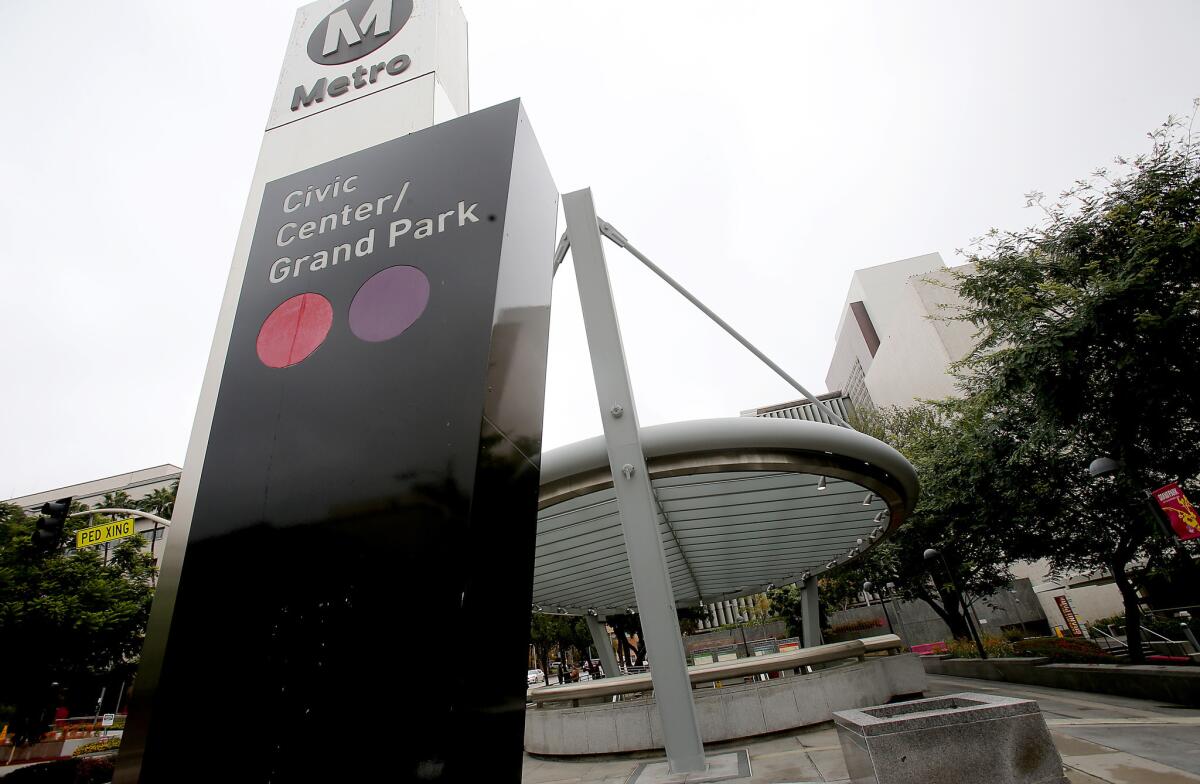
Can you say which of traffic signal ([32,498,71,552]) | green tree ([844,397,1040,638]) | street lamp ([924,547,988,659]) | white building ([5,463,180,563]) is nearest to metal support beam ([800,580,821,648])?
green tree ([844,397,1040,638])

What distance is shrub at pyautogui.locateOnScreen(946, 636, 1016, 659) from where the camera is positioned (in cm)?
1727

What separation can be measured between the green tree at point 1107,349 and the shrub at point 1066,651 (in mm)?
1452

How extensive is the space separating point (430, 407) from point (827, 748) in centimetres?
842

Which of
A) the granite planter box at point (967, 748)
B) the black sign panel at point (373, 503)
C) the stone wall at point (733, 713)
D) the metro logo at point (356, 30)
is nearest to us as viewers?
the black sign panel at point (373, 503)

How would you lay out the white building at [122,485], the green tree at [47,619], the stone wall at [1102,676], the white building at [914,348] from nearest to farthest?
the stone wall at [1102,676] < the green tree at [47,619] < the white building at [914,348] < the white building at [122,485]

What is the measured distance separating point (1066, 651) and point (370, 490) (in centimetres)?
1966

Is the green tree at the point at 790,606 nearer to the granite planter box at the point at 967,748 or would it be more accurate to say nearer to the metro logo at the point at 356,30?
the granite planter box at the point at 967,748

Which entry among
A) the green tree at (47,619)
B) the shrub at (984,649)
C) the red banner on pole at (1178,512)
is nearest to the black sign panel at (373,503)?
the red banner on pole at (1178,512)

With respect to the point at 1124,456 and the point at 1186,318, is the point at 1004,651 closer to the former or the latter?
the point at 1124,456

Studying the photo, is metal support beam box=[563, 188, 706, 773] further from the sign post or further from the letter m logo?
the sign post

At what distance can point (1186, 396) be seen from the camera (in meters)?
10.1

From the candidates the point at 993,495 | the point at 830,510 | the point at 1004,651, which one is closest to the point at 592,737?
the point at 830,510

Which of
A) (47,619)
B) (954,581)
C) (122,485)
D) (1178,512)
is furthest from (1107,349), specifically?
(122,485)

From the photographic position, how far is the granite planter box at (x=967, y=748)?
4.18 meters
